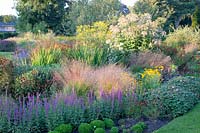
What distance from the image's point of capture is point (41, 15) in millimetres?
38375

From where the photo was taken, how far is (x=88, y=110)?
6.36 m

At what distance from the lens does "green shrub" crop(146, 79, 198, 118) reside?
6.72 metres

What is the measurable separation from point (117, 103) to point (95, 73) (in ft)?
4.06

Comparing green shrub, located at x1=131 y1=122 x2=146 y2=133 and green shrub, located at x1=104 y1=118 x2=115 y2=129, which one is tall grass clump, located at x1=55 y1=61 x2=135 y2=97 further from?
green shrub, located at x1=131 y1=122 x2=146 y2=133

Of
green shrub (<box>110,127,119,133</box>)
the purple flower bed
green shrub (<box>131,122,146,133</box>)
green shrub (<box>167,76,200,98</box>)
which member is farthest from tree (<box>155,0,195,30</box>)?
green shrub (<box>110,127,119,133</box>)

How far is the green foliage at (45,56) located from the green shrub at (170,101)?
449 centimetres

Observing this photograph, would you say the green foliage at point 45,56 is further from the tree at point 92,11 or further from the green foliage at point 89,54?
the tree at point 92,11

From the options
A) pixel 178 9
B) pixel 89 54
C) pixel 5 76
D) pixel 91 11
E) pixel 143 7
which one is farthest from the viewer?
pixel 178 9

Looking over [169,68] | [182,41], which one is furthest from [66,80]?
[182,41]

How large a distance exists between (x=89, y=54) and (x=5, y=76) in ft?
11.5

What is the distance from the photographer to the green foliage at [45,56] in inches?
418

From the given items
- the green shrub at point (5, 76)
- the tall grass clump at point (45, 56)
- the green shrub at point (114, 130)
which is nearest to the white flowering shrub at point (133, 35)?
the tall grass clump at point (45, 56)

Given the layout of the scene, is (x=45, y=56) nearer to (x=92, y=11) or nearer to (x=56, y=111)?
(x=56, y=111)

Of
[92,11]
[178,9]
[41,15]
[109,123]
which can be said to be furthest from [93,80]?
[178,9]
